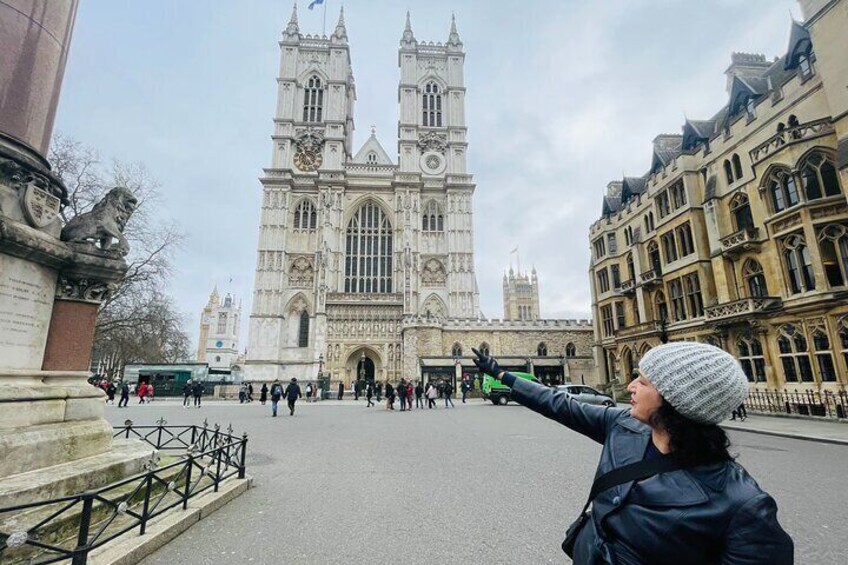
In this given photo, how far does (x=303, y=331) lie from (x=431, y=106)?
29992 millimetres

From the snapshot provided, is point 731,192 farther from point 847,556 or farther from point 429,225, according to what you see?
point 429,225

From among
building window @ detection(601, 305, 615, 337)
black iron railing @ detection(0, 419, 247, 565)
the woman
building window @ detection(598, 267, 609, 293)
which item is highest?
building window @ detection(598, 267, 609, 293)

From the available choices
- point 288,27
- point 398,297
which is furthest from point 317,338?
point 288,27

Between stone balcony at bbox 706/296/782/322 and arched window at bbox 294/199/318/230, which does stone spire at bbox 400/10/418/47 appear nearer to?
arched window at bbox 294/199/318/230

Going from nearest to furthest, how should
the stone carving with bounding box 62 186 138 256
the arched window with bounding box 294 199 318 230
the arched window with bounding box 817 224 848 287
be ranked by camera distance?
the stone carving with bounding box 62 186 138 256
the arched window with bounding box 817 224 848 287
the arched window with bounding box 294 199 318 230

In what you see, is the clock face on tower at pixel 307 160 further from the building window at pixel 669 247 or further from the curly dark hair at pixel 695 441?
the curly dark hair at pixel 695 441

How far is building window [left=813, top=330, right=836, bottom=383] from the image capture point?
14.5 m

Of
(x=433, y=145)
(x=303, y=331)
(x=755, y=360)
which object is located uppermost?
(x=433, y=145)

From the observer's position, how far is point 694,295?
20453mm

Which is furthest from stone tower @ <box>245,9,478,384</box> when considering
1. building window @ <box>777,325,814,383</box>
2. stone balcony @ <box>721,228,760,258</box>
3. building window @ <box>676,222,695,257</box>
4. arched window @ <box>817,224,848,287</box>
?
arched window @ <box>817,224,848,287</box>

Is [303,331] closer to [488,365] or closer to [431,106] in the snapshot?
[431,106]

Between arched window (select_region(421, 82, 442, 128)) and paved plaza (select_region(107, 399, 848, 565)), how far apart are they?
147 ft

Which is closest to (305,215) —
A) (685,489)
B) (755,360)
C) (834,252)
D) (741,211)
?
(741,211)

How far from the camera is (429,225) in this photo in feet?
147
